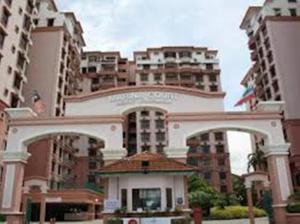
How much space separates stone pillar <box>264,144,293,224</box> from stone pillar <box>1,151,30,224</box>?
47.6ft

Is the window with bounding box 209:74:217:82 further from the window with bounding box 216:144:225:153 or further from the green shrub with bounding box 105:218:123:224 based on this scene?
the green shrub with bounding box 105:218:123:224

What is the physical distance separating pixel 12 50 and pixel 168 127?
71.9 feet

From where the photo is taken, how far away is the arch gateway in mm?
19391

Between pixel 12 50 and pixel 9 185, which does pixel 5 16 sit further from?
pixel 9 185

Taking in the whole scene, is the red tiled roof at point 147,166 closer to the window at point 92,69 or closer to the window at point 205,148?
the window at point 205,148

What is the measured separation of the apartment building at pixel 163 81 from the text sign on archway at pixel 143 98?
114 ft

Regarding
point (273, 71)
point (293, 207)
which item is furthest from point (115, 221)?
point (273, 71)

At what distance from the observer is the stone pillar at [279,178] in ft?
62.0

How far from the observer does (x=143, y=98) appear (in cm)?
2161

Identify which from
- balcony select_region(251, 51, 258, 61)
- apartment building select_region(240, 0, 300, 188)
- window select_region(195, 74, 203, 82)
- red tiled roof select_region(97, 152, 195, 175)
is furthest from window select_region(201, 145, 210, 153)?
red tiled roof select_region(97, 152, 195, 175)

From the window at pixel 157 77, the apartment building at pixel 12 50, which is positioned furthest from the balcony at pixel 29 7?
the window at pixel 157 77

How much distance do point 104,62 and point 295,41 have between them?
3465 cm

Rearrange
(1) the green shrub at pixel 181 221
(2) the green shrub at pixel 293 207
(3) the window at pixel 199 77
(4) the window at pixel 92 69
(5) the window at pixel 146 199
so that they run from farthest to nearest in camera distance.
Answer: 1. (4) the window at pixel 92 69
2. (3) the window at pixel 199 77
3. (5) the window at pixel 146 199
4. (2) the green shrub at pixel 293 207
5. (1) the green shrub at pixel 181 221

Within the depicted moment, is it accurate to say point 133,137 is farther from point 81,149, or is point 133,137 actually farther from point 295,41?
point 295,41
